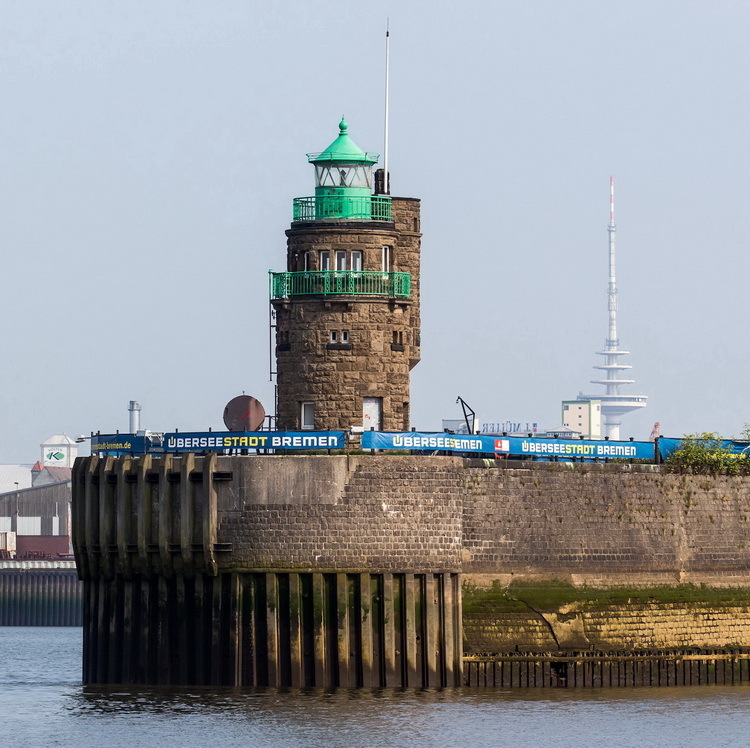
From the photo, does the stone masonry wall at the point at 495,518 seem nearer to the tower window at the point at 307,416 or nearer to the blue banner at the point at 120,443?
the blue banner at the point at 120,443

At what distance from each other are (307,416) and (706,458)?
43.6 ft

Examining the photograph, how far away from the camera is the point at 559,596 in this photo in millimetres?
67188

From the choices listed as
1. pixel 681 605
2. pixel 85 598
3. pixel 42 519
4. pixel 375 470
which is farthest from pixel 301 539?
pixel 42 519

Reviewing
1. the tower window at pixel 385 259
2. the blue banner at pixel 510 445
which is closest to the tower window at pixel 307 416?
the tower window at pixel 385 259

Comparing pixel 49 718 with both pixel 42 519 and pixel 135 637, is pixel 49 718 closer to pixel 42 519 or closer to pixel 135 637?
pixel 135 637

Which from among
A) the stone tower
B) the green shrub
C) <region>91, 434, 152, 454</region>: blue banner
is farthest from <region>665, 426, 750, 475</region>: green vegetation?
<region>91, 434, 152, 454</region>: blue banner

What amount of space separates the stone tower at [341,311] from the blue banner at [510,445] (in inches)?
205

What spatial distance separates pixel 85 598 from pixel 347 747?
15958 millimetres

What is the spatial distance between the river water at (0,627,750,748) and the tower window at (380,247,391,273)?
50.4ft

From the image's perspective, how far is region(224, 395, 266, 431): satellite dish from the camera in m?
70.6

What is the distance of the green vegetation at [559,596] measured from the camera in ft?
217

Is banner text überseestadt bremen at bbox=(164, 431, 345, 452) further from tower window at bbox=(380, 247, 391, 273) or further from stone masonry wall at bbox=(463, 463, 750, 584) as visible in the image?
tower window at bbox=(380, 247, 391, 273)

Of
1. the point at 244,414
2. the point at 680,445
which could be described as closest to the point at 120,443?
the point at 244,414

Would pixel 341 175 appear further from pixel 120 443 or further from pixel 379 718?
pixel 379 718
